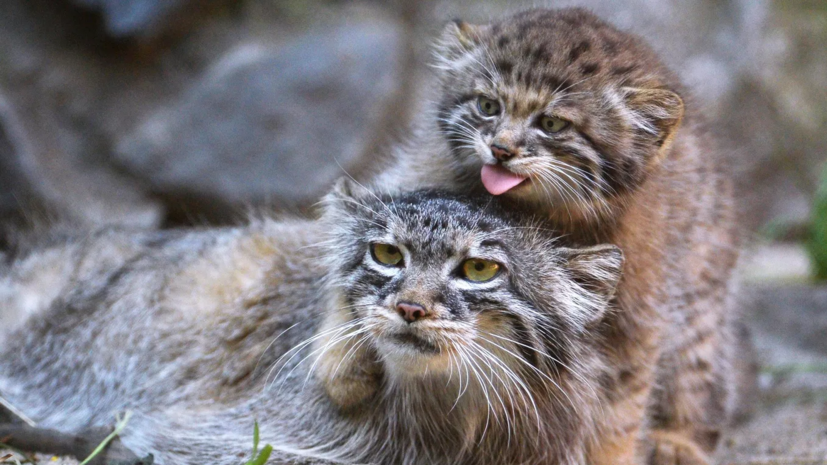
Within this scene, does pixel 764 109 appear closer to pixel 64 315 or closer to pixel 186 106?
pixel 186 106

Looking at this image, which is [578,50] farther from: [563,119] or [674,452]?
[674,452]

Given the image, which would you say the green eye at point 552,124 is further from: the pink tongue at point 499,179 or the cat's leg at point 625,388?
the cat's leg at point 625,388

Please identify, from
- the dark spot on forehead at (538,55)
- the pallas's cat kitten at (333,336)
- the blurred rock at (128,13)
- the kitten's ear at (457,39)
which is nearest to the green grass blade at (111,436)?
the pallas's cat kitten at (333,336)

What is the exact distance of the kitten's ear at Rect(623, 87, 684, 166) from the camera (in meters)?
3.66

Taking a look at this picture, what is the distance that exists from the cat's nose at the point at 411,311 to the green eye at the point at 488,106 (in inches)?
43.9

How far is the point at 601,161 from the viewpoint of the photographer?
3613 millimetres

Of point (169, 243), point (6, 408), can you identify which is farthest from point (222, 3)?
point (6, 408)

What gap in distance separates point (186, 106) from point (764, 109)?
19.4 feet

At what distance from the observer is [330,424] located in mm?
3785

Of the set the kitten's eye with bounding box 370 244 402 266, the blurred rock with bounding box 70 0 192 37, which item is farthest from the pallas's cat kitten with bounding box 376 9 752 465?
the blurred rock with bounding box 70 0 192 37

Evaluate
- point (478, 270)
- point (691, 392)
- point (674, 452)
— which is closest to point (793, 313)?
point (691, 392)

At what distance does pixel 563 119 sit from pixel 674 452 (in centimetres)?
200

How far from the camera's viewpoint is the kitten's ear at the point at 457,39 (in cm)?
413

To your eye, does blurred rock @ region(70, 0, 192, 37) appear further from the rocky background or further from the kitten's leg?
the kitten's leg
